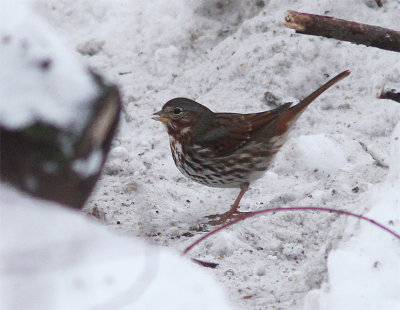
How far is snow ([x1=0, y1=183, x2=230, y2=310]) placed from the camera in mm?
2410

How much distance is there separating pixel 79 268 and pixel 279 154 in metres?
3.20

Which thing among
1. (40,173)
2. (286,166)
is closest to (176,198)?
(286,166)

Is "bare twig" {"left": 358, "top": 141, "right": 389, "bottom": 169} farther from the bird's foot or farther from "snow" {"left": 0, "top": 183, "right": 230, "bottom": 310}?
A: "snow" {"left": 0, "top": 183, "right": 230, "bottom": 310}

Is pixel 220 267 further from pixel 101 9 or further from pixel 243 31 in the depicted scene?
pixel 101 9

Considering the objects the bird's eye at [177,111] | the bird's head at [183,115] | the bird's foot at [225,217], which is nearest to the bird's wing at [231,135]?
the bird's head at [183,115]

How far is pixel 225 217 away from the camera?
16.1 feet

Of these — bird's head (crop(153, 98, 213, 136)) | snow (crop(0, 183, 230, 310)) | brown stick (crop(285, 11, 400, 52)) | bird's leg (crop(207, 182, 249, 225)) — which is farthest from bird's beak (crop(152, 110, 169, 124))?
snow (crop(0, 183, 230, 310))

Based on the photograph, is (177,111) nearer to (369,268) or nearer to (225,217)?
(225,217)

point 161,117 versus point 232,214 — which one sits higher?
point 161,117

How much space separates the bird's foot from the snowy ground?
11 cm

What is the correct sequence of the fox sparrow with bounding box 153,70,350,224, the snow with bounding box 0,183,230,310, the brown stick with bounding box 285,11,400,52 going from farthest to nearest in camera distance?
the fox sparrow with bounding box 153,70,350,224, the brown stick with bounding box 285,11,400,52, the snow with bounding box 0,183,230,310

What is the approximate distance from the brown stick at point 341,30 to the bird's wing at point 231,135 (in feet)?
2.80

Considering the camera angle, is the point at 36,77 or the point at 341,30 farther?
the point at 341,30

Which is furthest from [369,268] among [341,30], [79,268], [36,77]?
[341,30]
